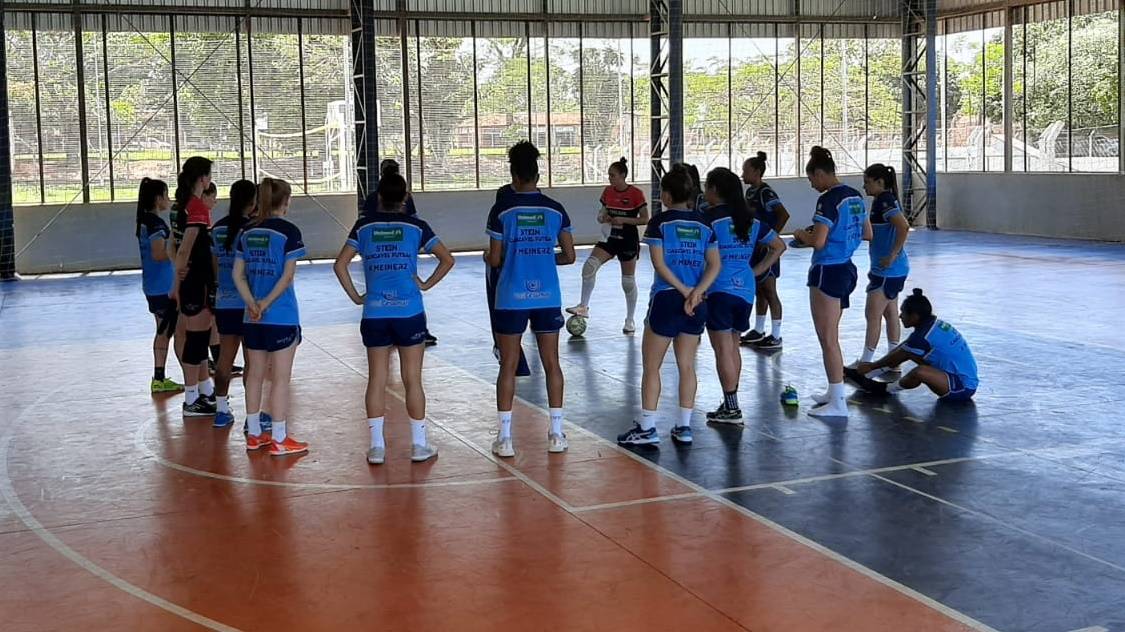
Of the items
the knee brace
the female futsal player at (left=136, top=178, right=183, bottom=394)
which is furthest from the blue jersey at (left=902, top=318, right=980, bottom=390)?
the female futsal player at (left=136, top=178, right=183, bottom=394)

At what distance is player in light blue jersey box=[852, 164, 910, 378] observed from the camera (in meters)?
9.52

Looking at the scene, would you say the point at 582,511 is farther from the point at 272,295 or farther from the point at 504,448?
the point at 272,295

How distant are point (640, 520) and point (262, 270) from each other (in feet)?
9.61

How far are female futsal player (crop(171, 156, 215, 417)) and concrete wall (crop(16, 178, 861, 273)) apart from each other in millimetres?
15071

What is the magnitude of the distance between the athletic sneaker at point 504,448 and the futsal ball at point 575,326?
5013mm

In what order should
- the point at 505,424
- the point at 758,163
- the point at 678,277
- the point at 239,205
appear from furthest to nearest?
1. the point at 758,163
2. the point at 239,205
3. the point at 505,424
4. the point at 678,277

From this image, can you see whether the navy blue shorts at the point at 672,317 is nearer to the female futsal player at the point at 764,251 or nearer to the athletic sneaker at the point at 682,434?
the athletic sneaker at the point at 682,434

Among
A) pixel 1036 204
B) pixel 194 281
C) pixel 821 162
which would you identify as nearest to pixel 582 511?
pixel 821 162

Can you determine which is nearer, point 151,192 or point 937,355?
point 937,355

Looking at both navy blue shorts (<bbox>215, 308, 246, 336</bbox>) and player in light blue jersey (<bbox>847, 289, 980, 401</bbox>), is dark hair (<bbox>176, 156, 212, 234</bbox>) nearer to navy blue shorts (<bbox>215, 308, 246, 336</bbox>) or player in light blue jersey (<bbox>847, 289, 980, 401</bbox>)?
navy blue shorts (<bbox>215, 308, 246, 336</bbox>)

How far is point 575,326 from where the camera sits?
41.2 feet

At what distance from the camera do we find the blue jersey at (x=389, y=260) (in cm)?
701

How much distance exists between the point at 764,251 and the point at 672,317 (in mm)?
2437

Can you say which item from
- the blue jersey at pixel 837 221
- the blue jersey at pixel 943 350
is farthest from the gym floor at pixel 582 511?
the blue jersey at pixel 837 221
